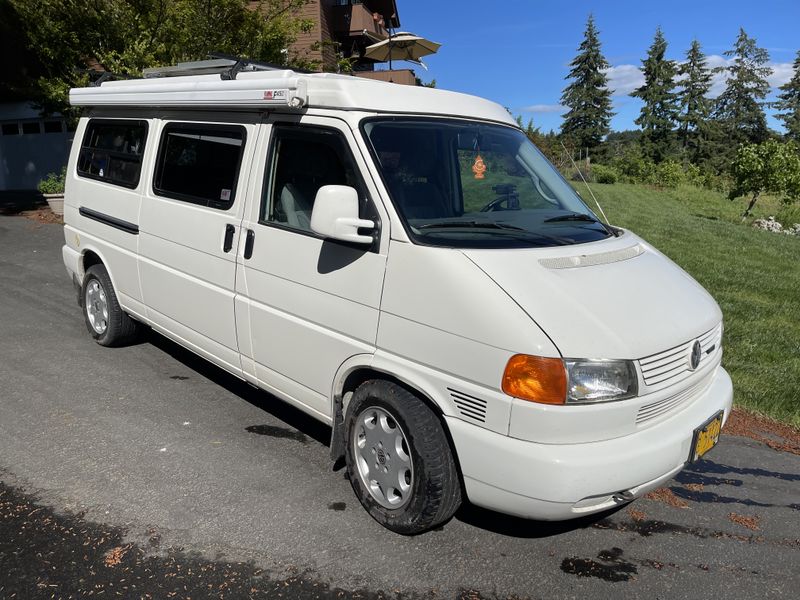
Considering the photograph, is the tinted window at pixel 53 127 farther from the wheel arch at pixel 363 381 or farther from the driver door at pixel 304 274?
the wheel arch at pixel 363 381

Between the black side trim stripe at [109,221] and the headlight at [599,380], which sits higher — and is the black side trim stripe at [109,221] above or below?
above

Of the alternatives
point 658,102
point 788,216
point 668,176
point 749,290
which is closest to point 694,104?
point 658,102

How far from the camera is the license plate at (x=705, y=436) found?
10.4ft

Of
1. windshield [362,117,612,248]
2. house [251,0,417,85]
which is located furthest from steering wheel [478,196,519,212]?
house [251,0,417,85]

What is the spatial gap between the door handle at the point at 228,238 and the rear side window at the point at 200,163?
0.47 ft

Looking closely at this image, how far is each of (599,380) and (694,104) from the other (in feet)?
242

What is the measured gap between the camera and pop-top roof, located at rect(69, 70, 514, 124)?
3490mm

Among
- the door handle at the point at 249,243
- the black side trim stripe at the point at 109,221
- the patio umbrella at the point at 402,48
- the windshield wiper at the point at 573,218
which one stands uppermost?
the patio umbrella at the point at 402,48

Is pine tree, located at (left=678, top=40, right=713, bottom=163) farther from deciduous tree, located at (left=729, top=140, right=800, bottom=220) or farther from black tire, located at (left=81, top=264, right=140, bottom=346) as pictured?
black tire, located at (left=81, top=264, right=140, bottom=346)

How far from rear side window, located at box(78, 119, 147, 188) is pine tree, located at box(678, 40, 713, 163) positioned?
69271 mm

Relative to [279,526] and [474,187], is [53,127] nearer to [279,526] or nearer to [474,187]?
[474,187]

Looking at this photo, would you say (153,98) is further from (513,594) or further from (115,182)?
(513,594)

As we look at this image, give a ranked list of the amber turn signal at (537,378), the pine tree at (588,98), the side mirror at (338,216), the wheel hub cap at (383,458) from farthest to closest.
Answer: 1. the pine tree at (588,98)
2. the wheel hub cap at (383,458)
3. the side mirror at (338,216)
4. the amber turn signal at (537,378)

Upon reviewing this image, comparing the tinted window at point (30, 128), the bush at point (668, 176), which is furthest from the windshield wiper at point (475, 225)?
the bush at point (668, 176)
